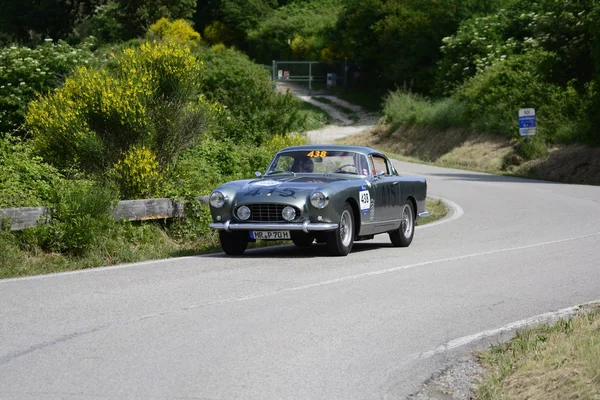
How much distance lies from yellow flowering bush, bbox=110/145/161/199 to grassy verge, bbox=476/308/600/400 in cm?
907

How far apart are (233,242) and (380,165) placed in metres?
2.98

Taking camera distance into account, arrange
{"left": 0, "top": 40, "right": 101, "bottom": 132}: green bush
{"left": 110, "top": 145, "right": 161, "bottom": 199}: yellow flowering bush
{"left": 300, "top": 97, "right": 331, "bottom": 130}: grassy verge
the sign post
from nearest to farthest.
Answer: {"left": 110, "top": 145, "right": 161, "bottom": 199}: yellow flowering bush, {"left": 0, "top": 40, "right": 101, "bottom": 132}: green bush, the sign post, {"left": 300, "top": 97, "right": 331, "bottom": 130}: grassy verge

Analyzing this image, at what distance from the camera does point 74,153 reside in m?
17.2

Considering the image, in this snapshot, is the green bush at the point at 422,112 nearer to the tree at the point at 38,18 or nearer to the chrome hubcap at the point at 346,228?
the tree at the point at 38,18

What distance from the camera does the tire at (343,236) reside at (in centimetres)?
1373

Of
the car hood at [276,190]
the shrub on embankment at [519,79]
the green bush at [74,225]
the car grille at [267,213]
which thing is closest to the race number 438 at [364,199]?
the car hood at [276,190]

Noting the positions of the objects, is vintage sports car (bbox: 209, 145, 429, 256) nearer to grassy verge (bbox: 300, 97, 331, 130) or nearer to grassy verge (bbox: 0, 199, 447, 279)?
grassy verge (bbox: 0, 199, 447, 279)

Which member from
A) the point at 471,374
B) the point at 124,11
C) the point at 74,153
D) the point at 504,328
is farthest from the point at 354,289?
the point at 124,11

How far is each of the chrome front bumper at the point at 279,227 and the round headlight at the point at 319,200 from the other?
9.4 inches

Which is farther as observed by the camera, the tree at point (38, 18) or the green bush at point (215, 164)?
the tree at point (38, 18)

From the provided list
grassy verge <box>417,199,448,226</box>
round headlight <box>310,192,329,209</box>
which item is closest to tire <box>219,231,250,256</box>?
round headlight <box>310,192,329,209</box>

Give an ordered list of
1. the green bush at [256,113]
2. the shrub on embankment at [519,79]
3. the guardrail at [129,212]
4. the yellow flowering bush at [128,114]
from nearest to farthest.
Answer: the guardrail at [129,212] < the yellow flowering bush at [128,114] < the green bush at [256,113] < the shrub on embankment at [519,79]

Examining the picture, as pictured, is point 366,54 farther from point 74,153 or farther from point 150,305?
point 150,305

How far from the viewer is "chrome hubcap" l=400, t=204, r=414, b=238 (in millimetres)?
16141
